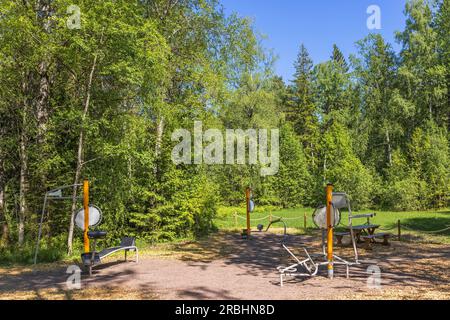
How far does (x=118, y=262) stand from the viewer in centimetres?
955

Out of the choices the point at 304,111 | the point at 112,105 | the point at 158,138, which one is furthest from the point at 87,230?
the point at 304,111

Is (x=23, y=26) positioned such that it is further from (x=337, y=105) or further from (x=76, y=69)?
(x=337, y=105)

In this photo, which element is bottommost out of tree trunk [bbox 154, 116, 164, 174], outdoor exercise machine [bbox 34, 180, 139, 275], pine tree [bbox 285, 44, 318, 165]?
outdoor exercise machine [bbox 34, 180, 139, 275]

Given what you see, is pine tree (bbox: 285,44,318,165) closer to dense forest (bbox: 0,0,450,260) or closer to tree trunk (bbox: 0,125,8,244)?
dense forest (bbox: 0,0,450,260)

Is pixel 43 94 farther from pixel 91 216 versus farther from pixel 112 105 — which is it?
pixel 91 216

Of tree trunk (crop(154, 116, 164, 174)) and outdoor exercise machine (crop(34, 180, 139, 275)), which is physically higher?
tree trunk (crop(154, 116, 164, 174))

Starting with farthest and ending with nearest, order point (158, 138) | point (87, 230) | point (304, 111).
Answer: point (304, 111) → point (158, 138) → point (87, 230)

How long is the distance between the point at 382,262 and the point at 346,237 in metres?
3.06

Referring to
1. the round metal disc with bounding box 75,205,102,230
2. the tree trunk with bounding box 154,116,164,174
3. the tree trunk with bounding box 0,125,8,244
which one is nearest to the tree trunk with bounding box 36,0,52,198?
the tree trunk with bounding box 0,125,8,244

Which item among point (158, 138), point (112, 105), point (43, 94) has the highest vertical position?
point (43, 94)

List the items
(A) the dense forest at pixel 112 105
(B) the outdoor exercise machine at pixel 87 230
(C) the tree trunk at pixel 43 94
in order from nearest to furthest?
1. (B) the outdoor exercise machine at pixel 87 230
2. (A) the dense forest at pixel 112 105
3. (C) the tree trunk at pixel 43 94

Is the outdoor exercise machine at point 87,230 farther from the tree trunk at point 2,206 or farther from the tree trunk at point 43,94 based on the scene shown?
the tree trunk at point 2,206

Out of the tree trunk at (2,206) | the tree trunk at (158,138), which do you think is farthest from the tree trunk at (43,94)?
the tree trunk at (158,138)
